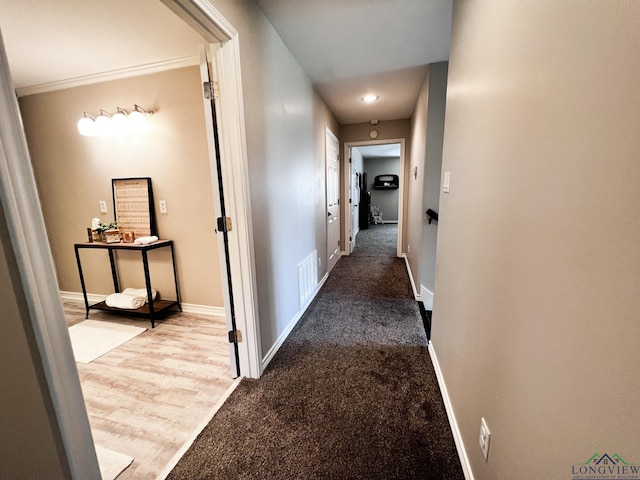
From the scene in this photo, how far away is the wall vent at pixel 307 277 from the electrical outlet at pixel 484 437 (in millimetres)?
1724

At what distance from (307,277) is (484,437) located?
6.34 feet

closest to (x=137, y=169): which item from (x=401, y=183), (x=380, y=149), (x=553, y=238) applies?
(x=553, y=238)

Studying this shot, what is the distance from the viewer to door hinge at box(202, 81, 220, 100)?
4.52 ft

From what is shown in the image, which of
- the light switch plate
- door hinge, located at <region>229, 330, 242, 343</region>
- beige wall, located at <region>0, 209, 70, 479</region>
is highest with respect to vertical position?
the light switch plate

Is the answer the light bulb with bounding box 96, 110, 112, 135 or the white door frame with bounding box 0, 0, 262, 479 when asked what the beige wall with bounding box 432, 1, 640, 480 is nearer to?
the white door frame with bounding box 0, 0, 262, 479

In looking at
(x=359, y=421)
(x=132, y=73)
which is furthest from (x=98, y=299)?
(x=359, y=421)

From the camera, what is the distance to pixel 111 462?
1173 millimetres

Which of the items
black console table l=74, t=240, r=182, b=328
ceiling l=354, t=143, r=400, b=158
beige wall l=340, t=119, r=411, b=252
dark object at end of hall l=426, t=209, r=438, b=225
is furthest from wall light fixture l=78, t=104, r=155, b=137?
ceiling l=354, t=143, r=400, b=158

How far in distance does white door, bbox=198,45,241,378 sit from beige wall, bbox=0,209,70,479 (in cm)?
98

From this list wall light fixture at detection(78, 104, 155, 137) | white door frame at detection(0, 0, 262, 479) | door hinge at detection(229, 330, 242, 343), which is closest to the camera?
white door frame at detection(0, 0, 262, 479)

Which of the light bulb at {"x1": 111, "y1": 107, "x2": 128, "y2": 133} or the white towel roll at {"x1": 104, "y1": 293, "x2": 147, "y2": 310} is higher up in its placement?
the light bulb at {"x1": 111, "y1": 107, "x2": 128, "y2": 133}

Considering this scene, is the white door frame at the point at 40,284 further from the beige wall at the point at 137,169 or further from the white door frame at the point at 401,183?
the white door frame at the point at 401,183

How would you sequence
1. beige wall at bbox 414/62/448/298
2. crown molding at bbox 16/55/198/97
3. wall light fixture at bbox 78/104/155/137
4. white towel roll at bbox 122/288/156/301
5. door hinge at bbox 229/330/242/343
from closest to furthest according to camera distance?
door hinge at bbox 229/330/242/343 < crown molding at bbox 16/55/198/97 < wall light fixture at bbox 78/104/155/137 < beige wall at bbox 414/62/448/298 < white towel roll at bbox 122/288/156/301

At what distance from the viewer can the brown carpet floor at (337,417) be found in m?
1.12
